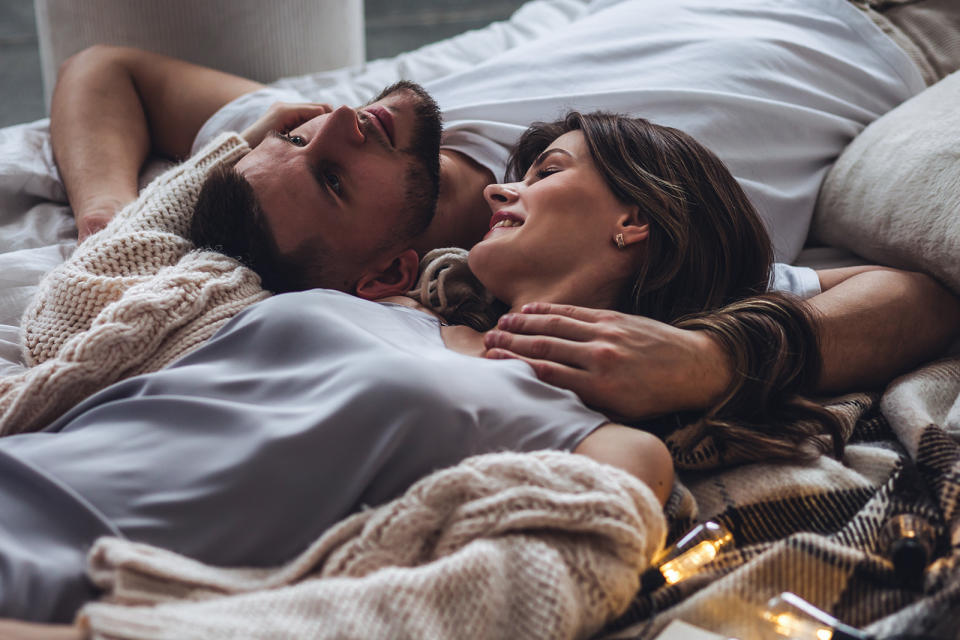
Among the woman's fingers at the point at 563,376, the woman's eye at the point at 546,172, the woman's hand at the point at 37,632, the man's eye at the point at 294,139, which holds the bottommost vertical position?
the woman's hand at the point at 37,632

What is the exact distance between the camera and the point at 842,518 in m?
0.94

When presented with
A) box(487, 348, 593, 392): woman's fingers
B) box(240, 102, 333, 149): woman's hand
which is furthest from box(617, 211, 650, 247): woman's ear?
box(240, 102, 333, 149): woman's hand

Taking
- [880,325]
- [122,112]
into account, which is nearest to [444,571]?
[880,325]

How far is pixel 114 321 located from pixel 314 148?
1.35 ft

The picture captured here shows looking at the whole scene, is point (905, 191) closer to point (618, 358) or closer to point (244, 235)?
point (618, 358)

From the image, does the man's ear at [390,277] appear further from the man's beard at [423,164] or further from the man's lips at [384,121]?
the man's lips at [384,121]

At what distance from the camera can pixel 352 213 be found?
1.28m

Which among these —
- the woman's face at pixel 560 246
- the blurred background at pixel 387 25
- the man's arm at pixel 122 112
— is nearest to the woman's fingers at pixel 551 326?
the woman's face at pixel 560 246

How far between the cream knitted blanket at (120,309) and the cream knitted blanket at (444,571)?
33 centimetres

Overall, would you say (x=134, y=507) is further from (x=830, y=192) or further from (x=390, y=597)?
(x=830, y=192)

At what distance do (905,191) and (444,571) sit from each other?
3.19 ft

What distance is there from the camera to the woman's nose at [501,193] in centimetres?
121

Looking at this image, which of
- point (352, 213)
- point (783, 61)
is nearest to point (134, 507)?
point (352, 213)

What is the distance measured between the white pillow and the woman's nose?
582 millimetres
